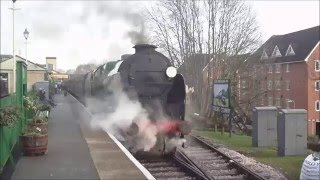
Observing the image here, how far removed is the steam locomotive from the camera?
1156 cm

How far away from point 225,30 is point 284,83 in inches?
845

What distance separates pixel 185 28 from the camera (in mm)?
32438

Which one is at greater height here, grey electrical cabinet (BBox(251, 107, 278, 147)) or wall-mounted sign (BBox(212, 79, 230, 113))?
wall-mounted sign (BBox(212, 79, 230, 113))

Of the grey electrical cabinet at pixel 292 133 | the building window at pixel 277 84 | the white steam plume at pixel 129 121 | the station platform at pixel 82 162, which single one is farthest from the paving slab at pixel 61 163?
the building window at pixel 277 84

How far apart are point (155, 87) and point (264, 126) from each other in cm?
476

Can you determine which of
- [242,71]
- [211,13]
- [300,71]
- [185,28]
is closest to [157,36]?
[185,28]

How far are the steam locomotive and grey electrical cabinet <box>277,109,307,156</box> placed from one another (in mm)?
3039

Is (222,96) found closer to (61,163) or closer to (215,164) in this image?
(215,164)

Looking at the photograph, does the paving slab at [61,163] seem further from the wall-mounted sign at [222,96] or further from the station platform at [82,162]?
the wall-mounted sign at [222,96]

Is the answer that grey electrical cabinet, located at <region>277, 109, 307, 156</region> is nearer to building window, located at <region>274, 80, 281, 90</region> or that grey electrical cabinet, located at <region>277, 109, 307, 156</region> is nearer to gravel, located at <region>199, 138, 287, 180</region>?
gravel, located at <region>199, 138, 287, 180</region>

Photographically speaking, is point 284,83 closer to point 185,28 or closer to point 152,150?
point 185,28

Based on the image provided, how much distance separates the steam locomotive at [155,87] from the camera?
11.6m

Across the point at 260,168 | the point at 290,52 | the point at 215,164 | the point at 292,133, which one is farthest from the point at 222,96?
the point at 290,52

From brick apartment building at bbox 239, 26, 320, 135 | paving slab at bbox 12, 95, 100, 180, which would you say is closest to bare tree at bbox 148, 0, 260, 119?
brick apartment building at bbox 239, 26, 320, 135
